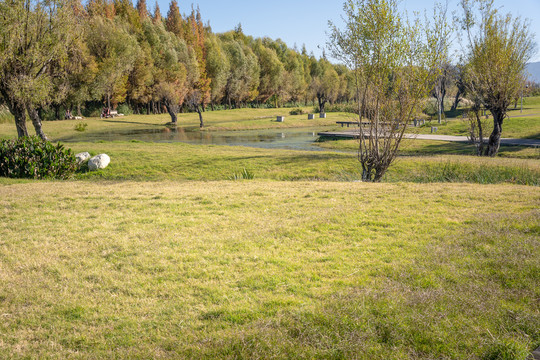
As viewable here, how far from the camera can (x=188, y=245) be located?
7.18 m

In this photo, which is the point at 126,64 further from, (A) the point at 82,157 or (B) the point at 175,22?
(A) the point at 82,157

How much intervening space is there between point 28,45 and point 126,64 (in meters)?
38.6

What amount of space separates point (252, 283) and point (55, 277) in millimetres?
2945

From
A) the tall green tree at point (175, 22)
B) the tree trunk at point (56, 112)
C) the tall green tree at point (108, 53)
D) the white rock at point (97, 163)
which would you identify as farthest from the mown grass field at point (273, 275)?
the tall green tree at point (175, 22)

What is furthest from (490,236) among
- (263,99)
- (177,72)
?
(263,99)

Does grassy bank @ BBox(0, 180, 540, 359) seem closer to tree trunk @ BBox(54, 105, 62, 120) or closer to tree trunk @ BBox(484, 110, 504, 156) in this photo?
tree trunk @ BBox(484, 110, 504, 156)

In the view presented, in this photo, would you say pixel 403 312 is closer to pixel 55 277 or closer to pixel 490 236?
pixel 490 236

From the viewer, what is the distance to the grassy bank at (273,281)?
4.25 m

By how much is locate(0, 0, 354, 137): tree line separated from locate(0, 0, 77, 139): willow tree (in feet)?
0.17

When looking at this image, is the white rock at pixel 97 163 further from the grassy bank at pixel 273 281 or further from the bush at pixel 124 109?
the bush at pixel 124 109

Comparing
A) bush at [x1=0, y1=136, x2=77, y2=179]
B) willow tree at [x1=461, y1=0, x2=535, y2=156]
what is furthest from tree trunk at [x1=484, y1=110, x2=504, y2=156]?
bush at [x1=0, y1=136, x2=77, y2=179]

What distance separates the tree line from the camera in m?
21.9

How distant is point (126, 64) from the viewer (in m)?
58.8

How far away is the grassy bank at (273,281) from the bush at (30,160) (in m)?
7.76
